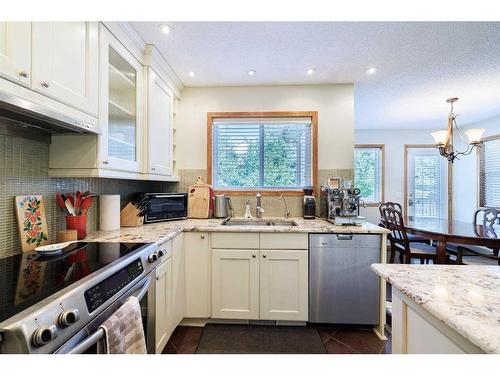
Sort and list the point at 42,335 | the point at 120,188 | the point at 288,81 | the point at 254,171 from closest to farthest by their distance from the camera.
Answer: the point at 42,335 → the point at 120,188 → the point at 288,81 → the point at 254,171

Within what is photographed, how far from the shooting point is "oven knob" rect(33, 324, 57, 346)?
62 centimetres

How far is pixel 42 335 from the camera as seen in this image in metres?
0.63

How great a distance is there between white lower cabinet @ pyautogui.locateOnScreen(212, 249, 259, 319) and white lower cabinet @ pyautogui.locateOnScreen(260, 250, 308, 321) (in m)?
0.07

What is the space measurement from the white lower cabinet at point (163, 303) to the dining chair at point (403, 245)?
2.73 metres

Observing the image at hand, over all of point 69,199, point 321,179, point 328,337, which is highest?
point 321,179

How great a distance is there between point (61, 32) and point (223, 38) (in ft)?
3.54

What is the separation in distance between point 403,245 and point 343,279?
1.50 m

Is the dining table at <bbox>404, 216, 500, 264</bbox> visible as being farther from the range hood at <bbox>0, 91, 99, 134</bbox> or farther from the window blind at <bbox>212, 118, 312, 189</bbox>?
the range hood at <bbox>0, 91, 99, 134</bbox>

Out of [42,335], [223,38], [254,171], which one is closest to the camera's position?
[42,335]

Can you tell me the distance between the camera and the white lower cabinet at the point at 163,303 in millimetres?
1501

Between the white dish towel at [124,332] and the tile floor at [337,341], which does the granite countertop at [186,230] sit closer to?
the white dish towel at [124,332]

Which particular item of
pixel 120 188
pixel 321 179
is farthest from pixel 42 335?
pixel 321 179

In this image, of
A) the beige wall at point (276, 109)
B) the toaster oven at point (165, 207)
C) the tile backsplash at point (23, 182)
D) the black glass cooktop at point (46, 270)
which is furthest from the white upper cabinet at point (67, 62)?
the beige wall at point (276, 109)
